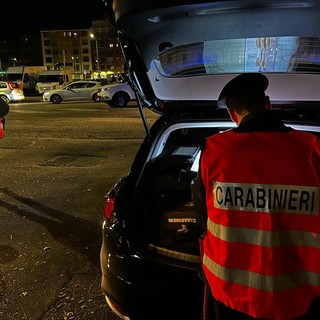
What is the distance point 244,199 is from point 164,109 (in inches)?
59.8

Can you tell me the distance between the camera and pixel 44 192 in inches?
228

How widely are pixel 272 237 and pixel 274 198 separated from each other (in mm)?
140

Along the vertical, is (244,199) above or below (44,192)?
above

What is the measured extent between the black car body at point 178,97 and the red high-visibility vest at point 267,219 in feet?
2.07

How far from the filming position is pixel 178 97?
2715mm

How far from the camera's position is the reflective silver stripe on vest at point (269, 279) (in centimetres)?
139

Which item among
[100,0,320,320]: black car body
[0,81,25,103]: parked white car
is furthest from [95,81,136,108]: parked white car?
[100,0,320,320]: black car body

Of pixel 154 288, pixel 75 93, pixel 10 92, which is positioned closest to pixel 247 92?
pixel 154 288

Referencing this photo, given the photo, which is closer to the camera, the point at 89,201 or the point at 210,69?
the point at 210,69

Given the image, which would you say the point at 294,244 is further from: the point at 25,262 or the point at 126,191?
the point at 25,262

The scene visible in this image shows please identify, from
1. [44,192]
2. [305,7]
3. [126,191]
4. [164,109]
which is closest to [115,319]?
[126,191]

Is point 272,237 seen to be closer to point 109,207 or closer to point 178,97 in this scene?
point 109,207

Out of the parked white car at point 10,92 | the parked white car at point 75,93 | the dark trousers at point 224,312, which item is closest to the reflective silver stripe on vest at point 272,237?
the dark trousers at point 224,312

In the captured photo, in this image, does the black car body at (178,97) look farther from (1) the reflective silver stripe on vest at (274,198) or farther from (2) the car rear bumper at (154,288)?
(1) the reflective silver stripe on vest at (274,198)
